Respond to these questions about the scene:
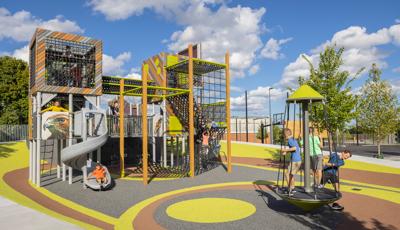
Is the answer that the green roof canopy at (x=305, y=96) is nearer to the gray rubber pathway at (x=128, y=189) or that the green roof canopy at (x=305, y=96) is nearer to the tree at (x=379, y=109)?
the gray rubber pathway at (x=128, y=189)

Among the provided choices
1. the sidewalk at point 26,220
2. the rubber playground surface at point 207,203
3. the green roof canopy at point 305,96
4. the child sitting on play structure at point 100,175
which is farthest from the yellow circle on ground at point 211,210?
the child sitting on play structure at point 100,175

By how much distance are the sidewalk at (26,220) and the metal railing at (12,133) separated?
27624 millimetres

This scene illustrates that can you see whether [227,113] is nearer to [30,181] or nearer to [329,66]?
[329,66]

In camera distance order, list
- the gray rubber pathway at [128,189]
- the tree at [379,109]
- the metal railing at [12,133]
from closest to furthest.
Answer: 1. the gray rubber pathway at [128,189]
2. the tree at [379,109]
3. the metal railing at [12,133]

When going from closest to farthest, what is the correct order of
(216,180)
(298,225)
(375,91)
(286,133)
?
1. (298,225)
2. (286,133)
3. (216,180)
4. (375,91)

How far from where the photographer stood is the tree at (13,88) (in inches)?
1563

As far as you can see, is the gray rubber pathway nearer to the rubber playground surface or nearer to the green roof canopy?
the rubber playground surface

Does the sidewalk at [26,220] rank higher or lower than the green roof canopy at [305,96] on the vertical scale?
lower

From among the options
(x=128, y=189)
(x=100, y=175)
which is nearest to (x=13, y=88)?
(x=100, y=175)

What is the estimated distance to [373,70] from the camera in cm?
2530

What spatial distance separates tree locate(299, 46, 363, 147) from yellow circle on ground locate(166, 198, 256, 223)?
875 centimetres

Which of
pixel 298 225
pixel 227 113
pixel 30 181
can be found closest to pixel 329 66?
pixel 227 113

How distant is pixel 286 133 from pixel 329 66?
384 inches

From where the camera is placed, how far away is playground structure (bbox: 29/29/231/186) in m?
14.4
